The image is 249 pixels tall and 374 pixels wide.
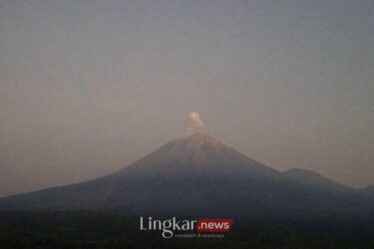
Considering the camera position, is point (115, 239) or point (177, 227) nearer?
point (115, 239)

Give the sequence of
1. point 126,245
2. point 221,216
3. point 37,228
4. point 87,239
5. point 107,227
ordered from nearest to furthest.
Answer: point 126,245
point 87,239
point 37,228
point 107,227
point 221,216

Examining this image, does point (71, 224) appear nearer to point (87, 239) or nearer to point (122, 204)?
point (87, 239)

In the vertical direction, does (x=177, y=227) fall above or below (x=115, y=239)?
above

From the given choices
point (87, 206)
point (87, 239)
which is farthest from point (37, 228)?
point (87, 206)

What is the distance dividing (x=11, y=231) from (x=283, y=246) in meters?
40.1

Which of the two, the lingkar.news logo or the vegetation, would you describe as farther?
the lingkar.news logo

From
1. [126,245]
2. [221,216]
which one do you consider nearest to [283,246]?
[126,245]

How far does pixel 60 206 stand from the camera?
650 feet

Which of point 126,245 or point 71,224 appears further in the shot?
point 71,224

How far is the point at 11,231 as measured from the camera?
265ft

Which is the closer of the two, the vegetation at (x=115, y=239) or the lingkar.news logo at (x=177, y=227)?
the vegetation at (x=115, y=239)

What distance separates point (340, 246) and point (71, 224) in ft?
158

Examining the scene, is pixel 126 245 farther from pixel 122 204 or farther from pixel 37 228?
pixel 122 204

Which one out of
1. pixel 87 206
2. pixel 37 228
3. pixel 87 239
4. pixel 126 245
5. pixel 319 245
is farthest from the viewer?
pixel 87 206
